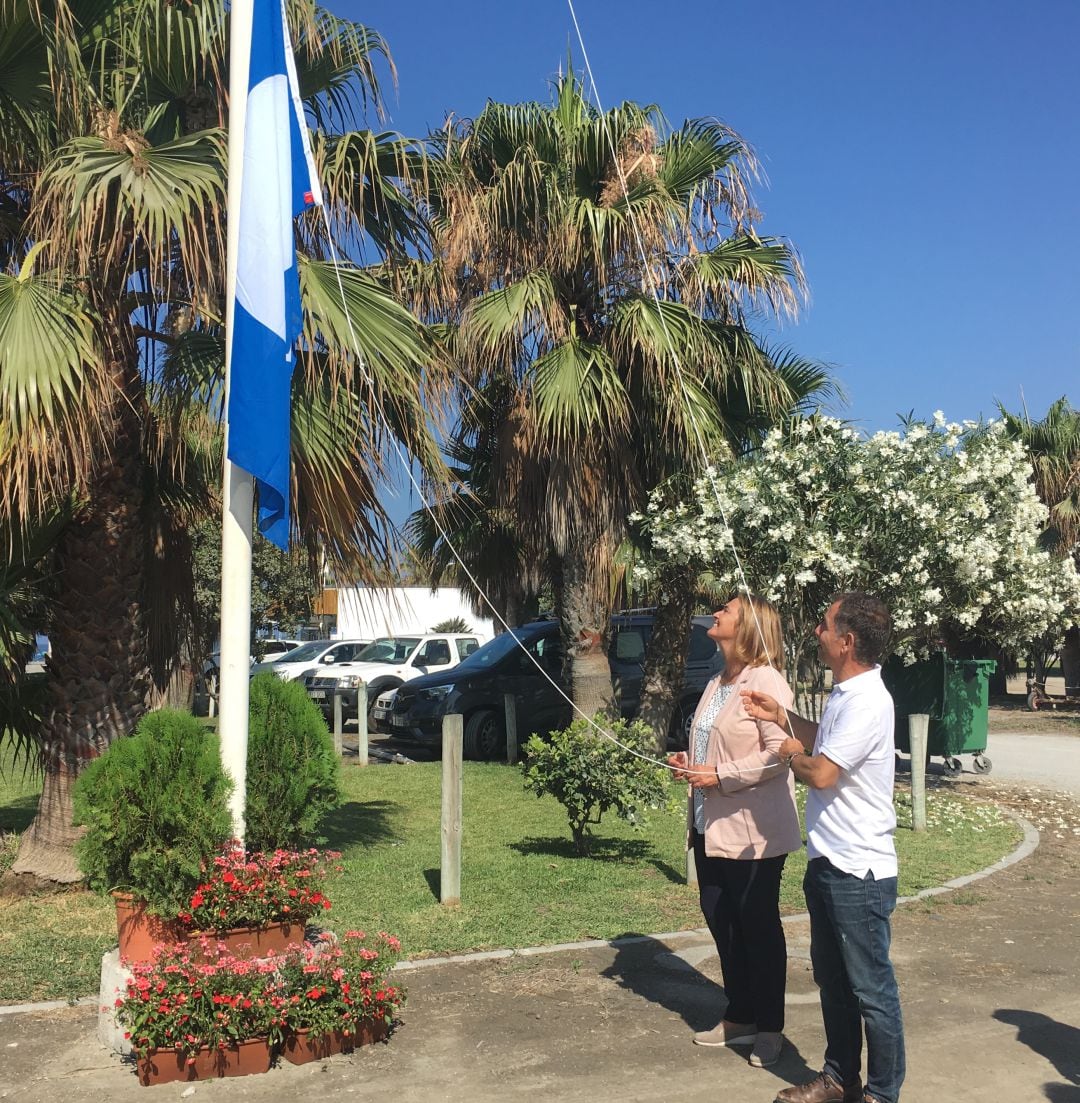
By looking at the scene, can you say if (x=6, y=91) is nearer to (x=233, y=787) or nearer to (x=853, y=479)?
(x=233, y=787)

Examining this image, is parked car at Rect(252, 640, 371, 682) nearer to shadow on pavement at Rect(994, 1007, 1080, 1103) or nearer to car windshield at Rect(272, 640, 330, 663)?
car windshield at Rect(272, 640, 330, 663)

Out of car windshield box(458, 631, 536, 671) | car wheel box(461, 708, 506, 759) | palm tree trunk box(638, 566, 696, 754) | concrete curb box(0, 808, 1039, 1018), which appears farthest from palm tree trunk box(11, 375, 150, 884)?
car windshield box(458, 631, 536, 671)

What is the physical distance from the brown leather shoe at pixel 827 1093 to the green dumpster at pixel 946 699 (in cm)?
975

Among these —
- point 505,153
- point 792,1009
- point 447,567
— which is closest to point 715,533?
point 505,153

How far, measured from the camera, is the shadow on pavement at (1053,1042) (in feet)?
14.9

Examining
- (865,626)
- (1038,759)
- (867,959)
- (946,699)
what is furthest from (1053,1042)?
(1038,759)

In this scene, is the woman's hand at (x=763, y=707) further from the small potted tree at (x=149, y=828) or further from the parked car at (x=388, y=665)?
the parked car at (x=388, y=665)

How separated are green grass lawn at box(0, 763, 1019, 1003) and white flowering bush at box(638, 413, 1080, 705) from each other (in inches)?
85.0

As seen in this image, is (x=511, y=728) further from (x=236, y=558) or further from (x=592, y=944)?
(x=236, y=558)

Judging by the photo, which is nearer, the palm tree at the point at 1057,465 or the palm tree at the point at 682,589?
the palm tree at the point at 682,589

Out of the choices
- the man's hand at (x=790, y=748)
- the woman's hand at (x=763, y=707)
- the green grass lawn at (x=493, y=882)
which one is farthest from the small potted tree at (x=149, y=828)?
the man's hand at (x=790, y=748)

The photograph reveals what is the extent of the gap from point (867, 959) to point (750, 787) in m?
0.89

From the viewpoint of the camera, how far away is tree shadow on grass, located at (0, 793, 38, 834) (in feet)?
35.8

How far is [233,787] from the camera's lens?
5.18 metres
